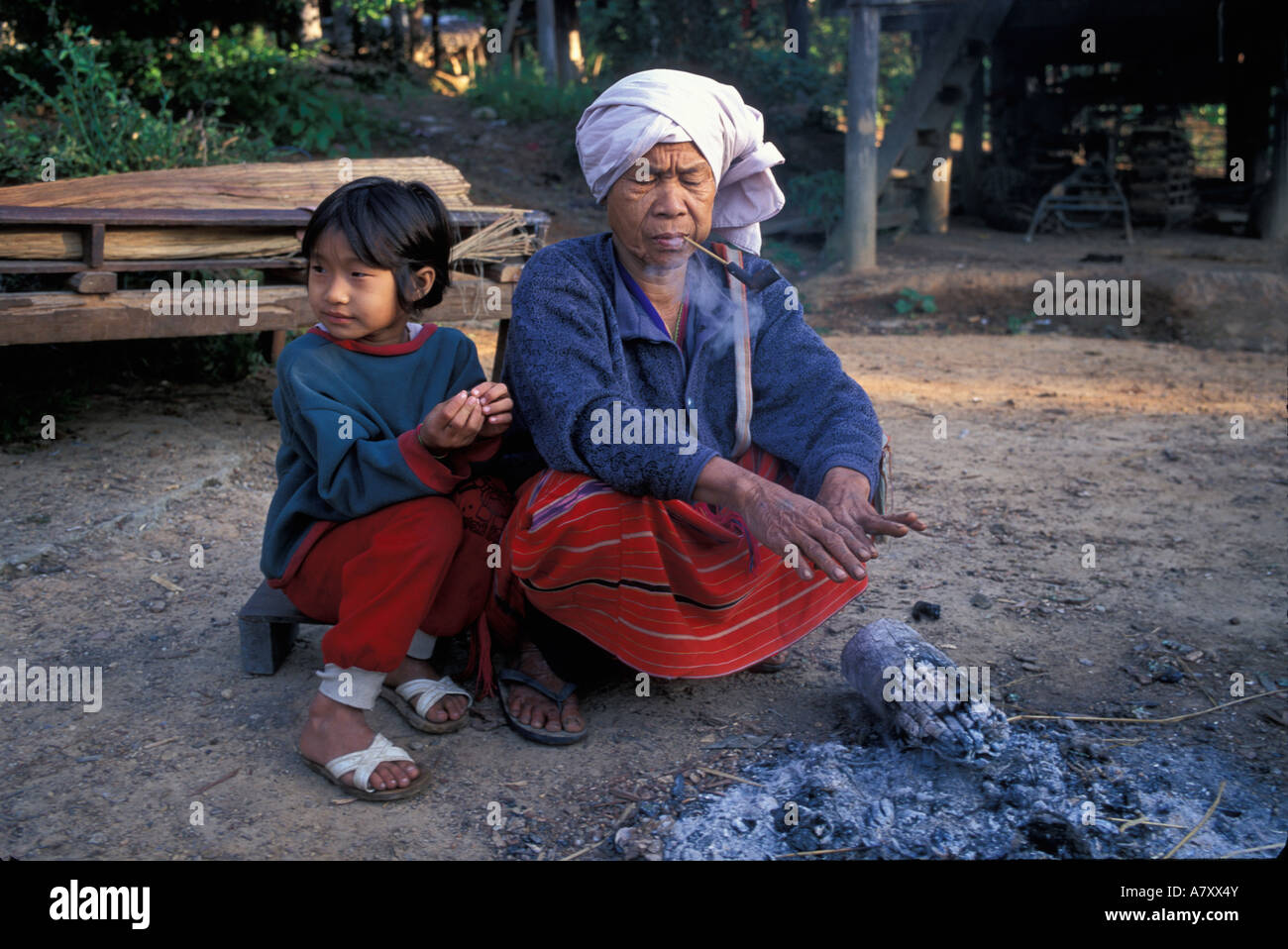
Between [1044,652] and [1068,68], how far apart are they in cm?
1200

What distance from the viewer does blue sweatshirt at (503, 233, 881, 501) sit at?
7.83ft

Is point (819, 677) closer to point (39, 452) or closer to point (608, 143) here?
point (608, 143)

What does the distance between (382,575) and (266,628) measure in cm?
62

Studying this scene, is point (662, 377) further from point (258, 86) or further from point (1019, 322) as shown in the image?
point (258, 86)

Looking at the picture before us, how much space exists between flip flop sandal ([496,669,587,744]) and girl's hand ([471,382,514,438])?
0.66 m

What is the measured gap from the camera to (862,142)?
8.80m

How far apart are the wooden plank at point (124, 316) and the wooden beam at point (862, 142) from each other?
4.94m

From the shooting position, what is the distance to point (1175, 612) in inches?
127

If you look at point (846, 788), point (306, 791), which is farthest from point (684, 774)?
point (306, 791)

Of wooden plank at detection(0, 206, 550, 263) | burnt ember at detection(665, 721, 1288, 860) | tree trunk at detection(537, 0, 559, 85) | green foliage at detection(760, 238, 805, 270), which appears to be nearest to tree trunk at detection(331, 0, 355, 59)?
tree trunk at detection(537, 0, 559, 85)

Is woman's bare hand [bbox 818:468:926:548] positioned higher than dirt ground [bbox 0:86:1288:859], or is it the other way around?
woman's bare hand [bbox 818:468:926:548]

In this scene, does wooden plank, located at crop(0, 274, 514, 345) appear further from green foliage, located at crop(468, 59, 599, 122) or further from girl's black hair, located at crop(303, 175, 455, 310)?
green foliage, located at crop(468, 59, 599, 122)

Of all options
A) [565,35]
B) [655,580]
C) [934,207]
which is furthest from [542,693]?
[565,35]
